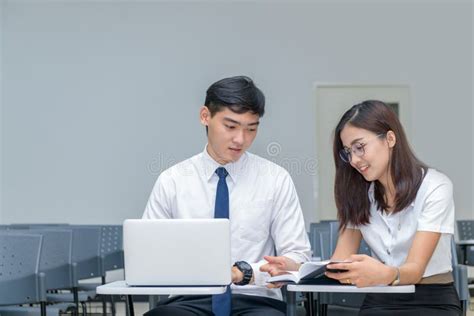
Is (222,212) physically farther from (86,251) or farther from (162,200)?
(86,251)

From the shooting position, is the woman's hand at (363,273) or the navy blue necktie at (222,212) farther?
the navy blue necktie at (222,212)

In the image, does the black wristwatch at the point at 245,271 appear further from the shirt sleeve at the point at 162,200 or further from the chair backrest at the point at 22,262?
the chair backrest at the point at 22,262

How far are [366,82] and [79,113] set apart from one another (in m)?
3.13

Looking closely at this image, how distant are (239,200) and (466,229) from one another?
5.00 metres

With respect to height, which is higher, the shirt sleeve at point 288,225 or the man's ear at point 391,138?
the man's ear at point 391,138

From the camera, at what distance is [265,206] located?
8.68 feet

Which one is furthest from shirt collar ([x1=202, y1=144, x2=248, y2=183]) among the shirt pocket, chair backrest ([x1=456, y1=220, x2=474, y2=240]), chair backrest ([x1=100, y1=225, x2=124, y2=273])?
chair backrest ([x1=456, y1=220, x2=474, y2=240])

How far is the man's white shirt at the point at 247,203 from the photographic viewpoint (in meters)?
2.62

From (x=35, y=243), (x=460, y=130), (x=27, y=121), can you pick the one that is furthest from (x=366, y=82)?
(x=35, y=243)

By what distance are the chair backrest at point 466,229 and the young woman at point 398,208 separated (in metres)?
4.90

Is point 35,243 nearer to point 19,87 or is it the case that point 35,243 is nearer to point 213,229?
point 213,229

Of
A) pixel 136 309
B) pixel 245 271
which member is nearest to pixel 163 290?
pixel 245 271

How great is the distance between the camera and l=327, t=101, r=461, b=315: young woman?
7.77 ft

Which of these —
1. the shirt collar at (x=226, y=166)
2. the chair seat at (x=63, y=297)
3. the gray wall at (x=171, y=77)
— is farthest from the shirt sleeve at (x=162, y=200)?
the gray wall at (x=171, y=77)
